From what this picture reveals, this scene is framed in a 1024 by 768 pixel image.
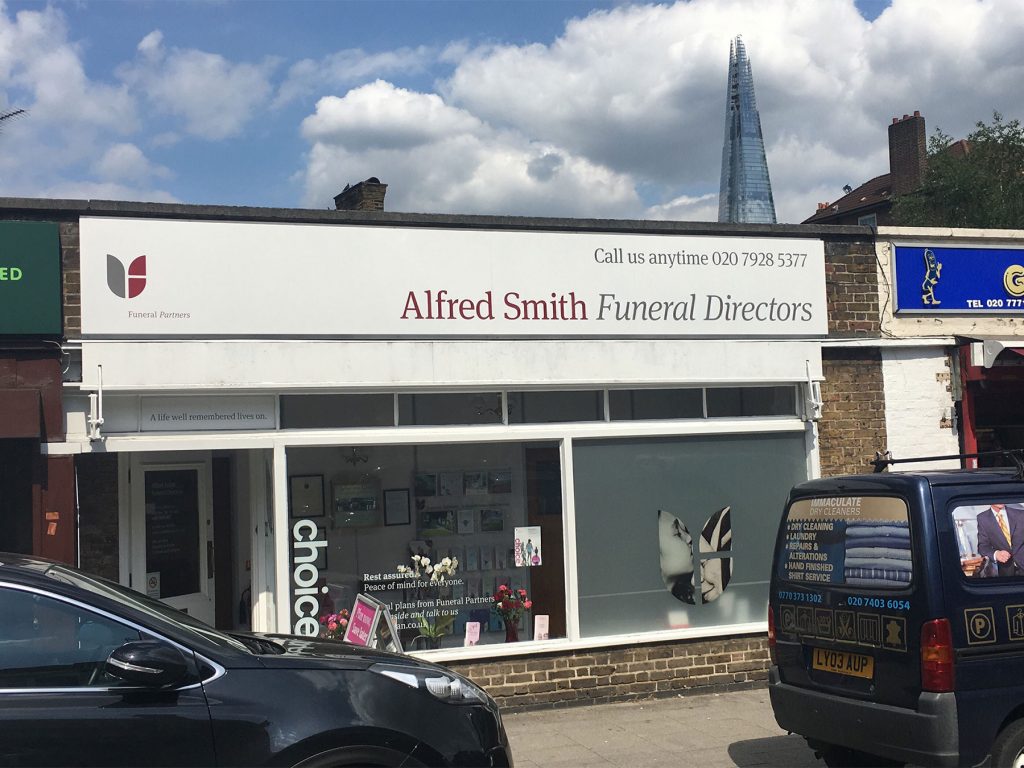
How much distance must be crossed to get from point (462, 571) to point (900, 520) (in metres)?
4.51

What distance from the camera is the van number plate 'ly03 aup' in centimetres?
587

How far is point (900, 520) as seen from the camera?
5.87 metres

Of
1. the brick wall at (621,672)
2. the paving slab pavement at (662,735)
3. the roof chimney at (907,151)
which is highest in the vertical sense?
the roof chimney at (907,151)

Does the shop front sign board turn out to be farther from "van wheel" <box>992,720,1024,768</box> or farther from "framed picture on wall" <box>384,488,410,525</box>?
"van wheel" <box>992,720,1024,768</box>

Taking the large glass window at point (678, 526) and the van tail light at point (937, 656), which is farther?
the large glass window at point (678, 526)

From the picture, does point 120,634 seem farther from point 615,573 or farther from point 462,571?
point 615,573

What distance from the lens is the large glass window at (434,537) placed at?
8.88 metres

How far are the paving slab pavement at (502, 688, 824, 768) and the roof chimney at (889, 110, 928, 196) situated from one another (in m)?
31.8

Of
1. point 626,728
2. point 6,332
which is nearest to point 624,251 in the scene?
point 626,728

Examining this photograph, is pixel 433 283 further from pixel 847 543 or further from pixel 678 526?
pixel 847 543

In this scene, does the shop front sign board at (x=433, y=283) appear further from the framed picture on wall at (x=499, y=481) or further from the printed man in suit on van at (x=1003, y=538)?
the printed man in suit on van at (x=1003, y=538)

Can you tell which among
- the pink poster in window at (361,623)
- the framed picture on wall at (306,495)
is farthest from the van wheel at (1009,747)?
the framed picture on wall at (306,495)

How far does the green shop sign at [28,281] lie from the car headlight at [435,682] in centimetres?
497

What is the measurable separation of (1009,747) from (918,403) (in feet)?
18.1
